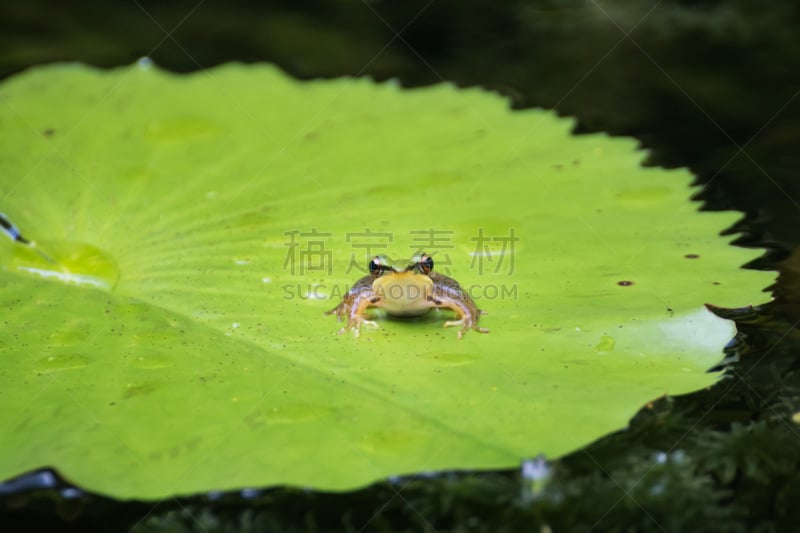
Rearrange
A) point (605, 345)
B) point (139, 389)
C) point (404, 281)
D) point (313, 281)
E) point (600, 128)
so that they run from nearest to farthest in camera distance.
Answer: point (139, 389)
point (605, 345)
point (404, 281)
point (313, 281)
point (600, 128)

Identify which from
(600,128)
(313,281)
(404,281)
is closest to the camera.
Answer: (404,281)

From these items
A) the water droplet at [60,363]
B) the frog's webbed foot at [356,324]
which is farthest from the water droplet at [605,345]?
the water droplet at [60,363]

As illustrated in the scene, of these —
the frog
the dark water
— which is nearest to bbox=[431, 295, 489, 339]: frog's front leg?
the frog

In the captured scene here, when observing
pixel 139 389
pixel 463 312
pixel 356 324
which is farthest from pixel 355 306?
pixel 139 389

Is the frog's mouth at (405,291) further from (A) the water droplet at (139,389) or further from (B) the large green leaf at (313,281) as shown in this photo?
(A) the water droplet at (139,389)

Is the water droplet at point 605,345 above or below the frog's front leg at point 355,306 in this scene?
below

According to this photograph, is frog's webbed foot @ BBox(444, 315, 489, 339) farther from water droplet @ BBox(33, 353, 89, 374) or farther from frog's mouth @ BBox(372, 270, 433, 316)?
water droplet @ BBox(33, 353, 89, 374)

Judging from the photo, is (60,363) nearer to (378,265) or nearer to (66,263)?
(66,263)
